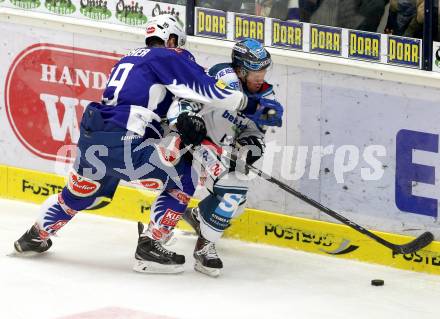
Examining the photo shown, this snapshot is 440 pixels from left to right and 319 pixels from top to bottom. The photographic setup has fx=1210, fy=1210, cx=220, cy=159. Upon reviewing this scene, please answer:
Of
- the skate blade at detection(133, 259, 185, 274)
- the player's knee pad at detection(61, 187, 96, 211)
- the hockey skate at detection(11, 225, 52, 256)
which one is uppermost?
the player's knee pad at detection(61, 187, 96, 211)

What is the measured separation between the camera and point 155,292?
5.58m

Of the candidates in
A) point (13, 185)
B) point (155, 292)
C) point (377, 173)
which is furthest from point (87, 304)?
point (13, 185)

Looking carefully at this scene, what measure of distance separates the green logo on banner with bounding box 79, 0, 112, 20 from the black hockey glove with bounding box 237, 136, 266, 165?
4.75 ft

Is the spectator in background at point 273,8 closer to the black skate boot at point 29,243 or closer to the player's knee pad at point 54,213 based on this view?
the player's knee pad at point 54,213

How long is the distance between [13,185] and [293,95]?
6.67 feet

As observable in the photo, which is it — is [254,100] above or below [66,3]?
below

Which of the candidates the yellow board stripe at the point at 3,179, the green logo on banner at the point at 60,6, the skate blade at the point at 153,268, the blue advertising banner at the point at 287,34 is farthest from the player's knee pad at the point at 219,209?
the yellow board stripe at the point at 3,179

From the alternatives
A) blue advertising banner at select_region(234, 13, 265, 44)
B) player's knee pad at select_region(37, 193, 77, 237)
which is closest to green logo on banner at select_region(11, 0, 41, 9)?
blue advertising banner at select_region(234, 13, 265, 44)

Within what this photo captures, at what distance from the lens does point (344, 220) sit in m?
6.01

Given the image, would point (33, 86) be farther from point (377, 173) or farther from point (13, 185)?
point (377, 173)

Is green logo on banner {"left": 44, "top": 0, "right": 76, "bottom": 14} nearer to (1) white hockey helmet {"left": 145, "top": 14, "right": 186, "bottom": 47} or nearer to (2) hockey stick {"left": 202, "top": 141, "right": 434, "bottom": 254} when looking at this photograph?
(1) white hockey helmet {"left": 145, "top": 14, "right": 186, "bottom": 47}

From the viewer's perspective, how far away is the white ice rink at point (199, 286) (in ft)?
17.3

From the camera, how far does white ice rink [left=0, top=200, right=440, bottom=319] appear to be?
208 inches

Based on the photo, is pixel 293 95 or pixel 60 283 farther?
pixel 293 95
